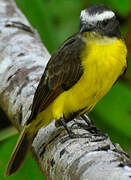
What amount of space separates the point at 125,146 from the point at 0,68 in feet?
3.51

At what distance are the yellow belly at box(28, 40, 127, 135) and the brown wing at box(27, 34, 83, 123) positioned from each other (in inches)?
1.5

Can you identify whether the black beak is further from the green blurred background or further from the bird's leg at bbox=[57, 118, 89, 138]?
the bird's leg at bbox=[57, 118, 89, 138]

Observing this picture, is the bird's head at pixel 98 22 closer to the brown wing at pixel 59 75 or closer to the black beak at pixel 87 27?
the black beak at pixel 87 27

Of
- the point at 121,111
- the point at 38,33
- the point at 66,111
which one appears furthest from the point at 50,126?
the point at 38,33

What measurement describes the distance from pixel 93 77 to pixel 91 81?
0.09 ft

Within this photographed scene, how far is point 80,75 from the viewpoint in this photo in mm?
3875

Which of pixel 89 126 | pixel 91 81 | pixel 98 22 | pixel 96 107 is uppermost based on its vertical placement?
pixel 98 22

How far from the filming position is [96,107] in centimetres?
456

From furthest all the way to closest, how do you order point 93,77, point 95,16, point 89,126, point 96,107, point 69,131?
1. point 96,107
2. point 95,16
3. point 89,126
4. point 93,77
5. point 69,131

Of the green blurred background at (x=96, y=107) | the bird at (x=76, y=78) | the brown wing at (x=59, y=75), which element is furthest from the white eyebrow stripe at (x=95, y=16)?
the green blurred background at (x=96, y=107)

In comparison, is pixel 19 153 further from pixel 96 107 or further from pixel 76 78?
pixel 96 107

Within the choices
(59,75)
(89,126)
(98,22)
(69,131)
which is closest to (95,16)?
(98,22)

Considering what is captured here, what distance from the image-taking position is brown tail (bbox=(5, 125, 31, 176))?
3949 mm

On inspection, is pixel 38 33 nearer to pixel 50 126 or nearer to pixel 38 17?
pixel 38 17
